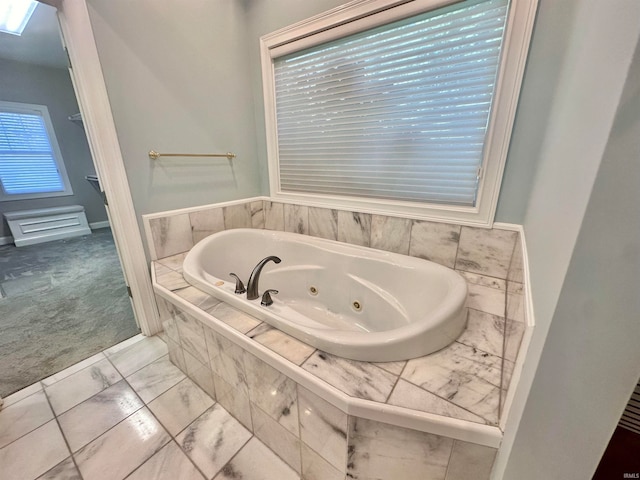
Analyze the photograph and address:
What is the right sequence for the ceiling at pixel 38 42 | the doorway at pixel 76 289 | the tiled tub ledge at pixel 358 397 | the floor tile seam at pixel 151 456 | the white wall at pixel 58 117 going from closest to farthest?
the tiled tub ledge at pixel 358 397 < the floor tile seam at pixel 151 456 < the doorway at pixel 76 289 < the ceiling at pixel 38 42 < the white wall at pixel 58 117

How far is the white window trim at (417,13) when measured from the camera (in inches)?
42.3

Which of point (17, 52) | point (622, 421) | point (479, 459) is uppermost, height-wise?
point (17, 52)

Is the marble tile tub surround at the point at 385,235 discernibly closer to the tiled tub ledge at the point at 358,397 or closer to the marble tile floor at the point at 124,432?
the tiled tub ledge at the point at 358,397

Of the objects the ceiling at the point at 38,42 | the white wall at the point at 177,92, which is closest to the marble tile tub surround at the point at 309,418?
the white wall at the point at 177,92

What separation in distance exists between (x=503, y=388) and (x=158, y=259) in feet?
6.42

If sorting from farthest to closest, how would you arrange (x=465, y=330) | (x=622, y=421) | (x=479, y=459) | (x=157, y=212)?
1. (x=157, y=212)
2. (x=465, y=330)
3. (x=479, y=459)
4. (x=622, y=421)

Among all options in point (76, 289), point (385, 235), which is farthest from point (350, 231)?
point (76, 289)

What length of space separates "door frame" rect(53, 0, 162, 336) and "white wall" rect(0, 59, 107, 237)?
3683 mm

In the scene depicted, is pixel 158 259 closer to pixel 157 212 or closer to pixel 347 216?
pixel 157 212

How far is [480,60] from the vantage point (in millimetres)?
1156

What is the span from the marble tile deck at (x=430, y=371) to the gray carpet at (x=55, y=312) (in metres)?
1.28

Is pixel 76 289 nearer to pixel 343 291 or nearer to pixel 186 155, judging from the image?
pixel 186 155

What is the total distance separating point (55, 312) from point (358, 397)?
8.39 feet

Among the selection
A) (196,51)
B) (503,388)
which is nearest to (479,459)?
(503,388)
